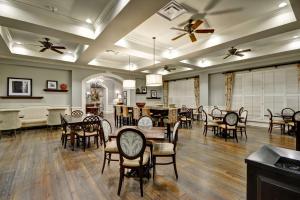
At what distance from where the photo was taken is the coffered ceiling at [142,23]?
312 centimetres

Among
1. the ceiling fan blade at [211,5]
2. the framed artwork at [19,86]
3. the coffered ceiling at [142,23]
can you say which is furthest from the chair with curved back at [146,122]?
the framed artwork at [19,86]

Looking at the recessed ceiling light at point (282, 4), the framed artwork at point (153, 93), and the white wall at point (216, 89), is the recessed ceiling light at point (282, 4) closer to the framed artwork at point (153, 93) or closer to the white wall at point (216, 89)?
the white wall at point (216, 89)

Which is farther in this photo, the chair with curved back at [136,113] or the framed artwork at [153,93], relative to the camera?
the framed artwork at [153,93]

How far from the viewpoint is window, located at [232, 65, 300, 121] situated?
6023mm

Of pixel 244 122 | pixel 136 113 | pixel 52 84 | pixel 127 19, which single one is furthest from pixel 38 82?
pixel 244 122

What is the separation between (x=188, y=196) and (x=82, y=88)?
735 cm

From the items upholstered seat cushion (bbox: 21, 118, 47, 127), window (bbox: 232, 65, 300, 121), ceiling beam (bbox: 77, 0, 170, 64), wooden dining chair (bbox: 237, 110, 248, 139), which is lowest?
upholstered seat cushion (bbox: 21, 118, 47, 127)

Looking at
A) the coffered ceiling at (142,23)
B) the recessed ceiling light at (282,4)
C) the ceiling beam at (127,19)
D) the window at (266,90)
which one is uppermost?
the recessed ceiling light at (282,4)

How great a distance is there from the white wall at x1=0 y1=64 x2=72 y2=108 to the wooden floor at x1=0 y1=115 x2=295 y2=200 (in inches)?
119

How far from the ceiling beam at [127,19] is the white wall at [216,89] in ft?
20.2

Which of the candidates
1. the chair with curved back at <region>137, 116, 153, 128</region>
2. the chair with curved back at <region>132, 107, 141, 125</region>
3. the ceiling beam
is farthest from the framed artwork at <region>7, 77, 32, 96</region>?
the chair with curved back at <region>137, 116, 153, 128</region>

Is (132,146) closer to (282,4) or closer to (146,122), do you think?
(146,122)

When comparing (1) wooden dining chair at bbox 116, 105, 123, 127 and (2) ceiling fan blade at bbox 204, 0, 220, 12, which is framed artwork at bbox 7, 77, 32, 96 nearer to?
(1) wooden dining chair at bbox 116, 105, 123, 127

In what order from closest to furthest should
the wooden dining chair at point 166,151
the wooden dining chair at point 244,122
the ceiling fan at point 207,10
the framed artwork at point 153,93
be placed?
1. the wooden dining chair at point 166,151
2. the ceiling fan at point 207,10
3. the wooden dining chair at point 244,122
4. the framed artwork at point 153,93
